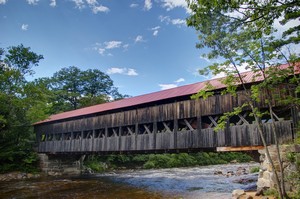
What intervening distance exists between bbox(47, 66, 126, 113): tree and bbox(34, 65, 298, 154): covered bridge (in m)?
15.8

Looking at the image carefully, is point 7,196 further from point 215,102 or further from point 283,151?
point 283,151

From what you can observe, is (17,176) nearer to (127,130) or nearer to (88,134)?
(88,134)

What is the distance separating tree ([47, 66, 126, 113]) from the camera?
36.8 metres

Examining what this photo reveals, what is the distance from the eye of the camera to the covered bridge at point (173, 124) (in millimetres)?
10750

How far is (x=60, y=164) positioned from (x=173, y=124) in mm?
13707

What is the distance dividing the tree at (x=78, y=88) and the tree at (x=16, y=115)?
12.1 meters

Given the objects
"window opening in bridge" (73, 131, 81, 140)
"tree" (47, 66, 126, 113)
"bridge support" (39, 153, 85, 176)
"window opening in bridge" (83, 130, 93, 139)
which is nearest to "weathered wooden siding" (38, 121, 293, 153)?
"window opening in bridge" (83, 130, 93, 139)

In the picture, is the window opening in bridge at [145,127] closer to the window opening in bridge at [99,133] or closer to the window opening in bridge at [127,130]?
the window opening in bridge at [127,130]

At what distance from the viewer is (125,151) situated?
1594 centimetres

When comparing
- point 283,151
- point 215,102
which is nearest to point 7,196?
point 215,102

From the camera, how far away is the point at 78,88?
42.1 m

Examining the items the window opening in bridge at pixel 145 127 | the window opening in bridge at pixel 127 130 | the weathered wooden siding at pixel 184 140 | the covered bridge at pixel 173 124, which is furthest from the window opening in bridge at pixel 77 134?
the window opening in bridge at pixel 145 127

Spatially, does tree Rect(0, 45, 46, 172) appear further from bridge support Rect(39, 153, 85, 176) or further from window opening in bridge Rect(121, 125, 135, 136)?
window opening in bridge Rect(121, 125, 135, 136)

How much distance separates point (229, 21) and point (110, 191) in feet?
35.5
